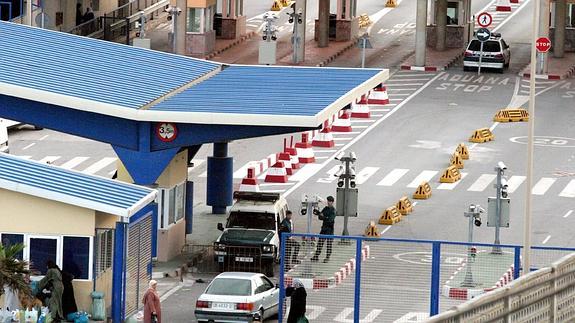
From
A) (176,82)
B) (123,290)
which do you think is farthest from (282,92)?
(123,290)

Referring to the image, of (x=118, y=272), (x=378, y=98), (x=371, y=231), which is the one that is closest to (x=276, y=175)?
(x=371, y=231)

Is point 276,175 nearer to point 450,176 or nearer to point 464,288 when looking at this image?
point 450,176

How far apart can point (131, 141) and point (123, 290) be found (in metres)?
7.45

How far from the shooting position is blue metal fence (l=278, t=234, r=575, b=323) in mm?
41406

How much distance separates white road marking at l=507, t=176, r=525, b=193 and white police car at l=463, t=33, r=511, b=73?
2325cm

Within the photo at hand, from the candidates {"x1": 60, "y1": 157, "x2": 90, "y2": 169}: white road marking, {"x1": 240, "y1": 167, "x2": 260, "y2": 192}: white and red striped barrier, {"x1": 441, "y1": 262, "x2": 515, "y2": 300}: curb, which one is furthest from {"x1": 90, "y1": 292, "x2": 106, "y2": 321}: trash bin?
{"x1": 60, "y1": 157, "x2": 90, "y2": 169}: white road marking

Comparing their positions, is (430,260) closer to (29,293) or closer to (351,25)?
(29,293)

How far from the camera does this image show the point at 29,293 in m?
39.3

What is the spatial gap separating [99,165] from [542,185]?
14556mm

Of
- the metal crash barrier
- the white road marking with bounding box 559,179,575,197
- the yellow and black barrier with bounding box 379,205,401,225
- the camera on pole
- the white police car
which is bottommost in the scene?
Result: the yellow and black barrier with bounding box 379,205,401,225

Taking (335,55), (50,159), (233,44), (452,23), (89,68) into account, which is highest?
(89,68)

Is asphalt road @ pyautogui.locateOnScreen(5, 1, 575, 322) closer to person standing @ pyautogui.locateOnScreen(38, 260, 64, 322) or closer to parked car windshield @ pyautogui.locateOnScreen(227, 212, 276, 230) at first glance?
parked car windshield @ pyautogui.locateOnScreen(227, 212, 276, 230)

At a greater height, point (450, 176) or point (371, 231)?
point (450, 176)

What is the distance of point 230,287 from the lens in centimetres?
4303
